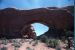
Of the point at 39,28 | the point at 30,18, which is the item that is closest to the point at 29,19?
the point at 30,18

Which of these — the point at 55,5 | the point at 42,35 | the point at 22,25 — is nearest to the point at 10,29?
the point at 22,25

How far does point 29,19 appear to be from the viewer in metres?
3.94

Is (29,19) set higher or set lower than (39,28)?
higher

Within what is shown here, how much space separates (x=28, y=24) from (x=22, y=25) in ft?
0.30

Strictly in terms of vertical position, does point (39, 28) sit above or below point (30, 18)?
below

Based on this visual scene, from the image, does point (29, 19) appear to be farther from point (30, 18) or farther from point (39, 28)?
point (39, 28)

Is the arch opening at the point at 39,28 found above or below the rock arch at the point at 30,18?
below

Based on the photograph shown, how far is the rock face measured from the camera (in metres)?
3.86

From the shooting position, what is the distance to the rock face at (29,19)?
386cm

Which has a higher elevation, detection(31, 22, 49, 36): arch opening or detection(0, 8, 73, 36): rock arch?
detection(0, 8, 73, 36): rock arch

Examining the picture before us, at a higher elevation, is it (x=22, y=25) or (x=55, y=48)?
(x=22, y=25)

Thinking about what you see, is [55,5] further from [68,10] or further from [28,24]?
[28,24]

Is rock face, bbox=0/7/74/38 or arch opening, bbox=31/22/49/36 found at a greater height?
rock face, bbox=0/7/74/38

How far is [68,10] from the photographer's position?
386 cm
